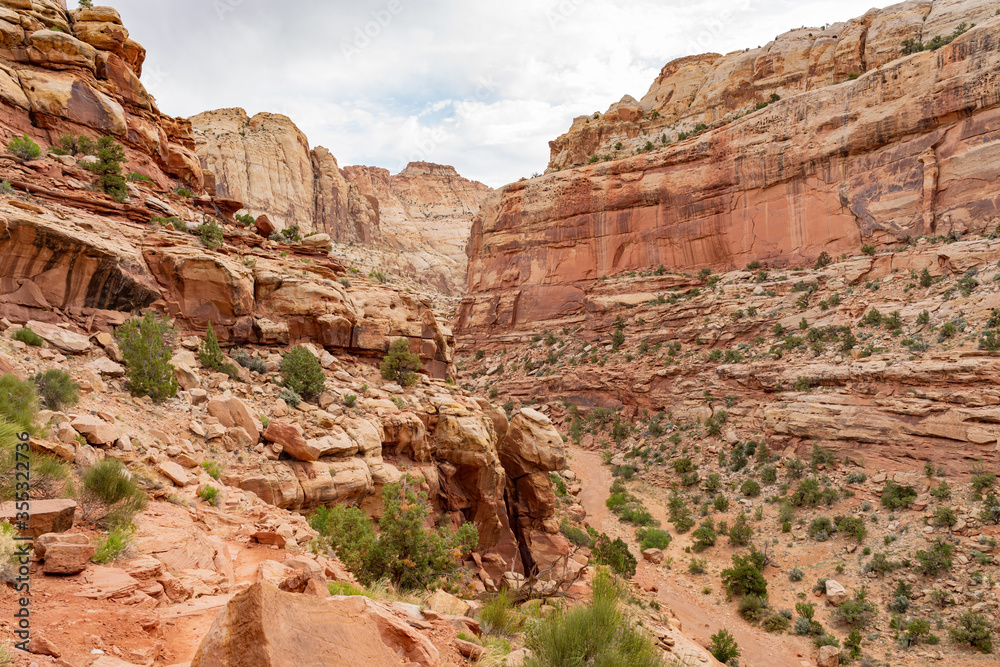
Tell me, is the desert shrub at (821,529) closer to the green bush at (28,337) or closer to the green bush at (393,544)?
the green bush at (393,544)

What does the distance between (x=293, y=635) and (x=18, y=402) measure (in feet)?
20.9

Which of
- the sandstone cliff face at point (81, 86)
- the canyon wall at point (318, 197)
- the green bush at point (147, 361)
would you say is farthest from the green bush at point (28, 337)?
the canyon wall at point (318, 197)

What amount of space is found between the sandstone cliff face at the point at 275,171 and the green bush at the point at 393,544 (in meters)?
53.1

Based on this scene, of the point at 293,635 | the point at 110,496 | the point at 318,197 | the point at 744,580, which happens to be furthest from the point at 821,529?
the point at 318,197

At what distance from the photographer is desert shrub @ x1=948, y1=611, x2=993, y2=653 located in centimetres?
1321

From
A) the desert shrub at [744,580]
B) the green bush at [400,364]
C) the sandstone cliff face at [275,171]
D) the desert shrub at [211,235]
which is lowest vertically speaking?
the desert shrub at [744,580]

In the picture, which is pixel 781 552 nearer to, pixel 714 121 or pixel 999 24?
pixel 999 24

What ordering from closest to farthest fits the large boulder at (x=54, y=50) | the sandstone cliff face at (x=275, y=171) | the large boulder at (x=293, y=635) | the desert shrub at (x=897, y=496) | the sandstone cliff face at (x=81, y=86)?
the large boulder at (x=293, y=635) → the sandstone cliff face at (x=81, y=86) → the large boulder at (x=54, y=50) → the desert shrub at (x=897, y=496) → the sandstone cliff face at (x=275, y=171)

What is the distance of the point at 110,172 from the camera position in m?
14.5

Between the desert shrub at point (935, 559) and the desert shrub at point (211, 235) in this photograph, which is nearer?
the desert shrub at point (211, 235)

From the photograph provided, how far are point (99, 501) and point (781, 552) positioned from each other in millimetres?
20795

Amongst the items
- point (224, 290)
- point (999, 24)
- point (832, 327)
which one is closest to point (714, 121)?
point (999, 24)

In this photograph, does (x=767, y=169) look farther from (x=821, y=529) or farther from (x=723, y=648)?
(x=723, y=648)

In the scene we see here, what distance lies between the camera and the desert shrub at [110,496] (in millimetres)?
5488
